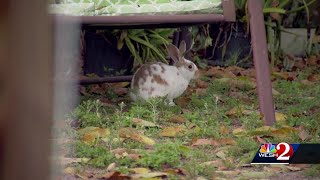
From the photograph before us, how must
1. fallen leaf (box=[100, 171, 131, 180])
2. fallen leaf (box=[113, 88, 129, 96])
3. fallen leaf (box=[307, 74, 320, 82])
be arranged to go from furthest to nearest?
fallen leaf (box=[307, 74, 320, 82]) < fallen leaf (box=[113, 88, 129, 96]) < fallen leaf (box=[100, 171, 131, 180])

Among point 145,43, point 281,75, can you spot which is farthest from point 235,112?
point 281,75

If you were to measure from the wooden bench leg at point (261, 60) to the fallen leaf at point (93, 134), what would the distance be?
1.97 ft

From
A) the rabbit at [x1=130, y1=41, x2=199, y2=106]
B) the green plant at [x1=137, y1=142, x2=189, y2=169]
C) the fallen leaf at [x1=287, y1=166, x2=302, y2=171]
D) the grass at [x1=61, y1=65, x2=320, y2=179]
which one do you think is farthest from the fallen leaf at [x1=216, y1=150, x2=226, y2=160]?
the rabbit at [x1=130, y1=41, x2=199, y2=106]

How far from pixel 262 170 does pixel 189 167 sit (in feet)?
0.77

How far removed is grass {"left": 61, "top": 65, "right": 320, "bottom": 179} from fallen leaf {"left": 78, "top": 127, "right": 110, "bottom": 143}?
2 cm

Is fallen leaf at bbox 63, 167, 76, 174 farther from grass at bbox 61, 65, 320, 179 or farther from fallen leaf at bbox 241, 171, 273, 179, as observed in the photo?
fallen leaf at bbox 241, 171, 273, 179

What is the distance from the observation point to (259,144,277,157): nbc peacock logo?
2.27 m

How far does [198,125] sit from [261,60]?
35cm

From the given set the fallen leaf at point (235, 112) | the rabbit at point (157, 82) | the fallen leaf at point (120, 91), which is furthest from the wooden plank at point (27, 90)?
the fallen leaf at point (120, 91)

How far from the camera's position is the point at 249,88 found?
12.5ft

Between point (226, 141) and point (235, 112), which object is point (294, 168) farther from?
point (235, 112)

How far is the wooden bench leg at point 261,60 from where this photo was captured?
2.70 m

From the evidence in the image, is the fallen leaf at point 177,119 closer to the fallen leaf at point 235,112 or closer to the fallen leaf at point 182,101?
the fallen leaf at point 235,112

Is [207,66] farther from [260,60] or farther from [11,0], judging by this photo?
[11,0]
